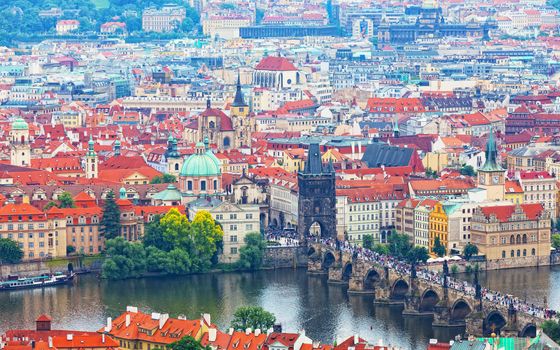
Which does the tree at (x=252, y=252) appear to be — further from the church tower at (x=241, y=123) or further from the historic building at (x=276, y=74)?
the historic building at (x=276, y=74)

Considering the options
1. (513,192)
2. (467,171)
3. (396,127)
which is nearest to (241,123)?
(396,127)

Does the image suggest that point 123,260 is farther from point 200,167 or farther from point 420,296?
point 420,296

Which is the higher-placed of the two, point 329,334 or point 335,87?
point 335,87

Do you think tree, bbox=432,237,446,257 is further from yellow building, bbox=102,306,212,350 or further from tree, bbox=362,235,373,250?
yellow building, bbox=102,306,212,350

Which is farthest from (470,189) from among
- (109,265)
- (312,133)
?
(312,133)

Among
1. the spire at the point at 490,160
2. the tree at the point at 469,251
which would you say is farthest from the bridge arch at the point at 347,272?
the spire at the point at 490,160

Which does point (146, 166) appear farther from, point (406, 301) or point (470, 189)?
point (406, 301)
